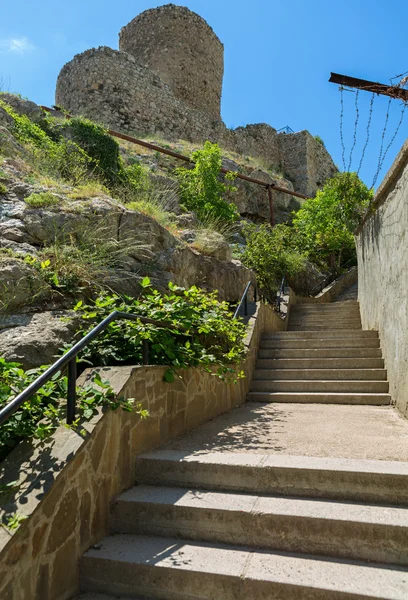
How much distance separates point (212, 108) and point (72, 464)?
25.8m

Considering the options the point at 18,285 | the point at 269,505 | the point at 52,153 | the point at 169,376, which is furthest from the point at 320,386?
the point at 52,153

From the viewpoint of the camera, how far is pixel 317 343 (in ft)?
23.8

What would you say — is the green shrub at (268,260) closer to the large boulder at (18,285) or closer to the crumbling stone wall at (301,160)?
the large boulder at (18,285)

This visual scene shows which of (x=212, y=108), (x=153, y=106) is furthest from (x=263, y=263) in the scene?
(x=212, y=108)

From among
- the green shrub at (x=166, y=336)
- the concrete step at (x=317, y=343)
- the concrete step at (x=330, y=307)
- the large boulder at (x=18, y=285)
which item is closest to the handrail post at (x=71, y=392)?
the green shrub at (x=166, y=336)

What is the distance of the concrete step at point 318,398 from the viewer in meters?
5.53

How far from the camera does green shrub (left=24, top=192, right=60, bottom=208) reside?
5.45m

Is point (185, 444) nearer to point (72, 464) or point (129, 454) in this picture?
point (129, 454)

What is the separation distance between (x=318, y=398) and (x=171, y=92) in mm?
20018

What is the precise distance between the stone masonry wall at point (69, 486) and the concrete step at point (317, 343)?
4.15 metres

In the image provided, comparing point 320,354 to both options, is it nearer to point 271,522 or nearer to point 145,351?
point 145,351

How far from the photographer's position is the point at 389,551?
2.20 metres

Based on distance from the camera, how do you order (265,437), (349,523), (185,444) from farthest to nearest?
(265,437) → (185,444) → (349,523)

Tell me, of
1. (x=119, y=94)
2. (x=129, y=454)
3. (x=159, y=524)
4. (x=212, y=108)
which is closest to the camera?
(x=159, y=524)
